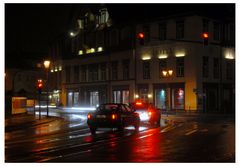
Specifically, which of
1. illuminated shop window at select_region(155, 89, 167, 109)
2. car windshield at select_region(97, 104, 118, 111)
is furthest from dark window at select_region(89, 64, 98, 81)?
car windshield at select_region(97, 104, 118, 111)

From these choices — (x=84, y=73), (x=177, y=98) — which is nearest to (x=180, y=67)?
(x=177, y=98)

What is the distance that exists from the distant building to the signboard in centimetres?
1814

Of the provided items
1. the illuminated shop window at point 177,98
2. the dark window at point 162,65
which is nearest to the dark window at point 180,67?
the illuminated shop window at point 177,98

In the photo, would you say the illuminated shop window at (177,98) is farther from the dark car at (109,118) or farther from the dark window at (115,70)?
the dark car at (109,118)

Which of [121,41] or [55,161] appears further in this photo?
[121,41]

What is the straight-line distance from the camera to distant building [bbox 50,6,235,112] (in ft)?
176

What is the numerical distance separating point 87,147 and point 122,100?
155 ft

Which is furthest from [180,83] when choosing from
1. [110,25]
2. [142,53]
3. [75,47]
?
[75,47]

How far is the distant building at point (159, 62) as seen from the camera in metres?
53.5

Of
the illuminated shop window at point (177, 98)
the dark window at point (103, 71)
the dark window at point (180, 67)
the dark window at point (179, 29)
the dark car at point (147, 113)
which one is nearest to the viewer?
the dark car at point (147, 113)

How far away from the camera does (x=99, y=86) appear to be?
221ft

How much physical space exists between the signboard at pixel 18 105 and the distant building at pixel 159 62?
714 inches

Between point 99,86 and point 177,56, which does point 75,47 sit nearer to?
point 99,86

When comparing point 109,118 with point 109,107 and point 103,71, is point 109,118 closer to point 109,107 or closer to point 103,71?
point 109,107
